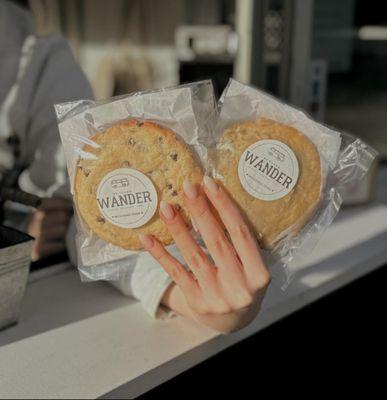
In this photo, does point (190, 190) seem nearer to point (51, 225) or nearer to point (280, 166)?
point (280, 166)

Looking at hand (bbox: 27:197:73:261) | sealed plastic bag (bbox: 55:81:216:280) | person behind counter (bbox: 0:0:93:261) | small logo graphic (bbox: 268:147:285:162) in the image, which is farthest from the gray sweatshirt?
small logo graphic (bbox: 268:147:285:162)

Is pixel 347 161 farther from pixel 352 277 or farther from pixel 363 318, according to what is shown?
pixel 363 318

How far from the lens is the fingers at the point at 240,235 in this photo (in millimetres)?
634

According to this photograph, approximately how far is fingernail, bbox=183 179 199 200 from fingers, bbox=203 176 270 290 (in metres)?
0.02

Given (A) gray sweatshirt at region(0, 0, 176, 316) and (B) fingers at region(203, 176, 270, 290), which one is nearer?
(B) fingers at region(203, 176, 270, 290)

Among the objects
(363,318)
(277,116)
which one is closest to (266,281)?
(277,116)

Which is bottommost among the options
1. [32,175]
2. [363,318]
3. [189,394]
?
[363,318]

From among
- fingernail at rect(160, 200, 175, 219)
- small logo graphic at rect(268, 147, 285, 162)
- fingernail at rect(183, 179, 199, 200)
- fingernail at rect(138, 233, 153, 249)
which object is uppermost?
small logo graphic at rect(268, 147, 285, 162)

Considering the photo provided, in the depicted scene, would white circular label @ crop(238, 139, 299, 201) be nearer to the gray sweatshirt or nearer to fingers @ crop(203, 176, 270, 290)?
fingers @ crop(203, 176, 270, 290)

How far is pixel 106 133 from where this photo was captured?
2.19ft

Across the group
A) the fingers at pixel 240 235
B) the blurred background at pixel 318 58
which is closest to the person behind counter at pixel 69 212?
the fingers at pixel 240 235

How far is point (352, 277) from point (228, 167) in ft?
1.59

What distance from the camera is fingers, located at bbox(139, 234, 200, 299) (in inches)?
25.9

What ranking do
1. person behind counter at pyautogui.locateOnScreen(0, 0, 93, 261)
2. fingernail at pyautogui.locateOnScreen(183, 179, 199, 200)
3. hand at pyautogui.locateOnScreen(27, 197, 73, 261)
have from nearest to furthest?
fingernail at pyautogui.locateOnScreen(183, 179, 199, 200) → hand at pyautogui.locateOnScreen(27, 197, 73, 261) → person behind counter at pyautogui.locateOnScreen(0, 0, 93, 261)
